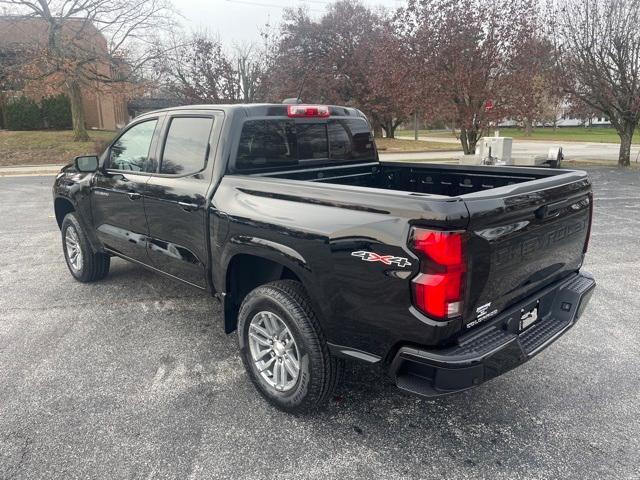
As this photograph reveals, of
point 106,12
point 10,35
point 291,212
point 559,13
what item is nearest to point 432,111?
point 559,13

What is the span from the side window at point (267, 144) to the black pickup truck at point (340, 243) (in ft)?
0.04

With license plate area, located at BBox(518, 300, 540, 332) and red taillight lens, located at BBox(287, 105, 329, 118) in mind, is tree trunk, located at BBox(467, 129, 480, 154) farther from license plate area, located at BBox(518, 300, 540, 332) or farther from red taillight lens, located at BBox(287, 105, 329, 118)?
license plate area, located at BBox(518, 300, 540, 332)

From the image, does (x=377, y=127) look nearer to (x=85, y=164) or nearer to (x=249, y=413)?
(x=85, y=164)

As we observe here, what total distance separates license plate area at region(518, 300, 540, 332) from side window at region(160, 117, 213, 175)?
234 cm

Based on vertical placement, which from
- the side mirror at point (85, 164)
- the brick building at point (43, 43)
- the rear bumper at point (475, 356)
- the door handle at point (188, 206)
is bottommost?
the rear bumper at point (475, 356)

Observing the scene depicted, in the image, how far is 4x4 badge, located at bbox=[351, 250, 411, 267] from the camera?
7.37 ft

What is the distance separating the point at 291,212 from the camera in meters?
2.77

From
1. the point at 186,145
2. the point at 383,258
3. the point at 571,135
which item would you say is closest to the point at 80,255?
the point at 186,145

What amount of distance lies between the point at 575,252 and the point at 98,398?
331 centimetres

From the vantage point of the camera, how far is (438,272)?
219cm

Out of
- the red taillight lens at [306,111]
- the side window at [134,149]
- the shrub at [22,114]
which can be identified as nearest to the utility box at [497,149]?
the red taillight lens at [306,111]

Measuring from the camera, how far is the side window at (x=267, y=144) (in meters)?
3.43

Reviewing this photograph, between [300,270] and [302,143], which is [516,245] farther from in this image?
[302,143]

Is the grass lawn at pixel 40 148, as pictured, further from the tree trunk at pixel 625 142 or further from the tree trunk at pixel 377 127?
the tree trunk at pixel 625 142
